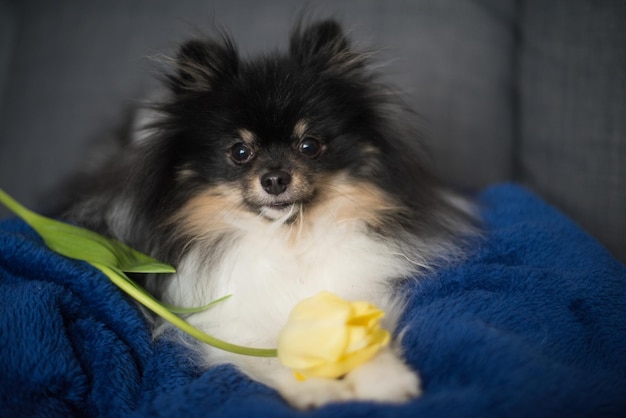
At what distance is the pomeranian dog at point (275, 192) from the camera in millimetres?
1976

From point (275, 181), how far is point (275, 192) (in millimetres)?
49

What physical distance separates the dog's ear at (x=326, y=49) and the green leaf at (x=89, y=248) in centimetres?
110

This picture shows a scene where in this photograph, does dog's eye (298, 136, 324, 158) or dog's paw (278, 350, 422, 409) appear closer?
dog's paw (278, 350, 422, 409)

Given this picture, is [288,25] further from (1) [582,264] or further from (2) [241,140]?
(1) [582,264]

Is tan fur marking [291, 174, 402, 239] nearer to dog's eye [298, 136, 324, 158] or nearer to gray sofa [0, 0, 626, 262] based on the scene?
dog's eye [298, 136, 324, 158]

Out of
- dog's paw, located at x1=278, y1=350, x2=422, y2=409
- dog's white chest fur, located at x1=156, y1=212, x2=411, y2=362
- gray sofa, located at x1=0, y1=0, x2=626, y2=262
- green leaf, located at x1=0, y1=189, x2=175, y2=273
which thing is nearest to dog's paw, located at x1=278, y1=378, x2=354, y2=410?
dog's paw, located at x1=278, y1=350, x2=422, y2=409

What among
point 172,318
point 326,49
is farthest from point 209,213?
point 326,49

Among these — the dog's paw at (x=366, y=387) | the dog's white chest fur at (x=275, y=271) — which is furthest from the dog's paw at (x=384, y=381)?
the dog's white chest fur at (x=275, y=271)

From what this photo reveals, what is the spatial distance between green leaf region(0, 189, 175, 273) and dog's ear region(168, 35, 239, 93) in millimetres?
747

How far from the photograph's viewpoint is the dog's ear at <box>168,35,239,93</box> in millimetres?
2133

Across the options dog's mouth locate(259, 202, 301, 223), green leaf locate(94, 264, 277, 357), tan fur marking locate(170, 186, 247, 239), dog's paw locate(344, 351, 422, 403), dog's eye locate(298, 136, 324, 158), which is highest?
dog's eye locate(298, 136, 324, 158)

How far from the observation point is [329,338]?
1296mm

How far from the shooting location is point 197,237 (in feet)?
6.87

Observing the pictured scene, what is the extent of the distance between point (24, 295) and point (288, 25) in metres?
2.46
